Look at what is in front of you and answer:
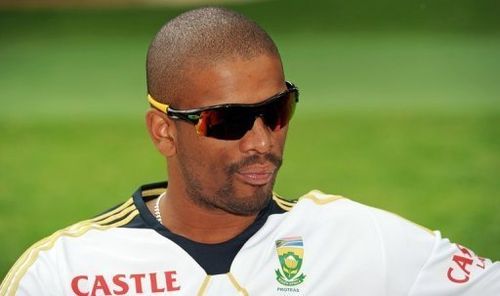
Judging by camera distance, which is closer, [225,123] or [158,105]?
[225,123]

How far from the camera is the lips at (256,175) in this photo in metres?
3.73

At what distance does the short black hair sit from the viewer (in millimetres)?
3756

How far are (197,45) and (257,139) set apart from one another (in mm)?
391

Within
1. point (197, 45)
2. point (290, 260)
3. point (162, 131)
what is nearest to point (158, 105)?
point (162, 131)

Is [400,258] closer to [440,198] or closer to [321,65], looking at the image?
[440,198]

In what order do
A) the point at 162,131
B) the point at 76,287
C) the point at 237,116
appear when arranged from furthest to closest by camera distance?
the point at 162,131 → the point at 76,287 → the point at 237,116

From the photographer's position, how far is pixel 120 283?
12.6 ft

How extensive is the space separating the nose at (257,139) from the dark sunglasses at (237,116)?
0.5 inches

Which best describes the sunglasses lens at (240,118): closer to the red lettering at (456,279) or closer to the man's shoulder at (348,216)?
the man's shoulder at (348,216)

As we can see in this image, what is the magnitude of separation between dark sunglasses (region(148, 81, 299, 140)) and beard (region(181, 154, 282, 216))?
10cm

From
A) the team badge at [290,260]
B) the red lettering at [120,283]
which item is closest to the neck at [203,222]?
the team badge at [290,260]

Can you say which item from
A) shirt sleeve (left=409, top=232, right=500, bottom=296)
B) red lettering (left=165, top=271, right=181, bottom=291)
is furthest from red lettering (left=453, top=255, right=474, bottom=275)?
red lettering (left=165, top=271, right=181, bottom=291)

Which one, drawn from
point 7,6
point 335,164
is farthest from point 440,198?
point 7,6

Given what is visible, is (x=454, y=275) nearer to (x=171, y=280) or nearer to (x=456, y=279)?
(x=456, y=279)
